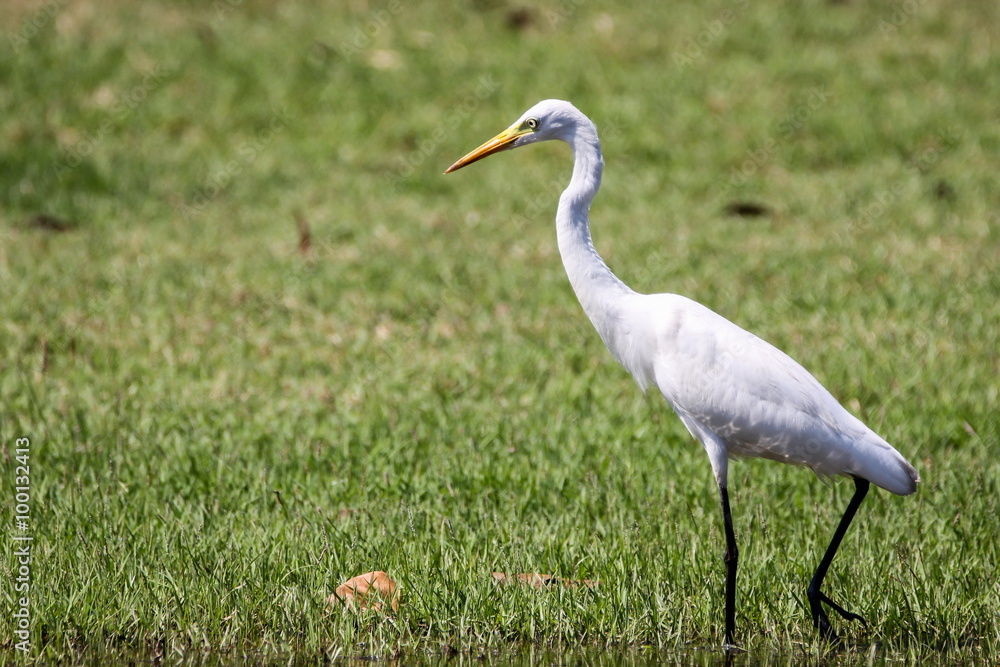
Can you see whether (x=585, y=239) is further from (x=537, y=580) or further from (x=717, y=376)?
(x=537, y=580)

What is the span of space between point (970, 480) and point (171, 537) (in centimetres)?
333

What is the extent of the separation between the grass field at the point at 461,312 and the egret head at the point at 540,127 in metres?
1.43

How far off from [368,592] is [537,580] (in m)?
0.58

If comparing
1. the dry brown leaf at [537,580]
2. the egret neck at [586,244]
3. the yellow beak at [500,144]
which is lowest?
the dry brown leaf at [537,580]

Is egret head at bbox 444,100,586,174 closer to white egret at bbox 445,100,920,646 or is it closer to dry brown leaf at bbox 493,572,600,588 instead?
white egret at bbox 445,100,920,646

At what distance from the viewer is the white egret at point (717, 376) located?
3.58 m

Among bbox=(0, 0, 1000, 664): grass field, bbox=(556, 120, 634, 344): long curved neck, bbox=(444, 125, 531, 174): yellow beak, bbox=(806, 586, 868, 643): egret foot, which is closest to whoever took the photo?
Result: bbox=(806, 586, 868, 643): egret foot

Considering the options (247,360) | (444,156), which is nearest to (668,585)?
(247,360)

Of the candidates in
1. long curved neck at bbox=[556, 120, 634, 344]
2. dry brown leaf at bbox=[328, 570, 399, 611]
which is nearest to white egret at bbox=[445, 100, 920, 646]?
long curved neck at bbox=[556, 120, 634, 344]

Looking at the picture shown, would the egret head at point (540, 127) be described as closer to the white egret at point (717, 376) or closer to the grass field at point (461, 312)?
the white egret at point (717, 376)

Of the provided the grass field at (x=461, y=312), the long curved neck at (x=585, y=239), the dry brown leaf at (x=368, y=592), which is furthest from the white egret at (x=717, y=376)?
the dry brown leaf at (x=368, y=592)

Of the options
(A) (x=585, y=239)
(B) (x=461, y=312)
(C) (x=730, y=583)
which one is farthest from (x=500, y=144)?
(B) (x=461, y=312)

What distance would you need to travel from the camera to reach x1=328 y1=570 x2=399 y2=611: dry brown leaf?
Answer: 3441 mm

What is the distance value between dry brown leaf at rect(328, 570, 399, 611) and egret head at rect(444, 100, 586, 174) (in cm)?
145
